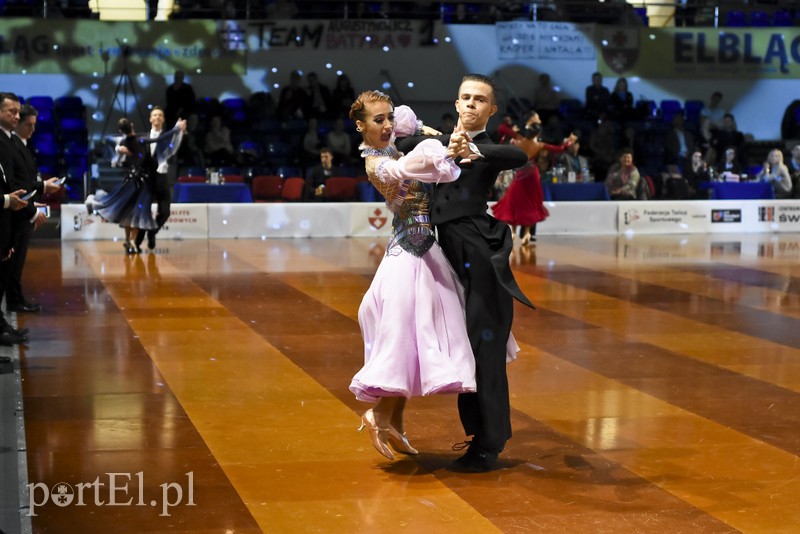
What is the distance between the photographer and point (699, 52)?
83.7ft

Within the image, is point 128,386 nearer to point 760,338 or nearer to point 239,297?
point 239,297

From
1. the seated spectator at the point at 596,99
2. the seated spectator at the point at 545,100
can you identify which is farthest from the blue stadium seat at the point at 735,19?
the seated spectator at the point at 545,100

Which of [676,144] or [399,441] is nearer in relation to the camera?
[399,441]

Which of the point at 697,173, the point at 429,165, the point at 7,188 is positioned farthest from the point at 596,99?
the point at 429,165

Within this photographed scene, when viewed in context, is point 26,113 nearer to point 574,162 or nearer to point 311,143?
point 311,143

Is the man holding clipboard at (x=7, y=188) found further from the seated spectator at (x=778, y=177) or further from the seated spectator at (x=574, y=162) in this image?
the seated spectator at (x=778, y=177)

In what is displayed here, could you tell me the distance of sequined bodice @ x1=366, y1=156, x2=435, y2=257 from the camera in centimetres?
593

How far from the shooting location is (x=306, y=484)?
19.0ft

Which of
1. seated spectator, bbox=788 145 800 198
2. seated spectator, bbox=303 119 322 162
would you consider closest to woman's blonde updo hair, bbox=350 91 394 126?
seated spectator, bbox=303 119 322 162

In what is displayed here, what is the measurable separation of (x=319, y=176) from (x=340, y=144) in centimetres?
163

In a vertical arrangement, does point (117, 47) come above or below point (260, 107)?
above

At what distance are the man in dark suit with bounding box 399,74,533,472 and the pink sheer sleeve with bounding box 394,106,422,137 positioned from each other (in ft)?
1.09

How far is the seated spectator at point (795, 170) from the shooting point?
2309 centimetres

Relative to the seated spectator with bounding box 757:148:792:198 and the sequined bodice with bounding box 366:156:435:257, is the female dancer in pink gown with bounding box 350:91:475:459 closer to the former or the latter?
the sequined bodice with bounding box 366:156:435:257
